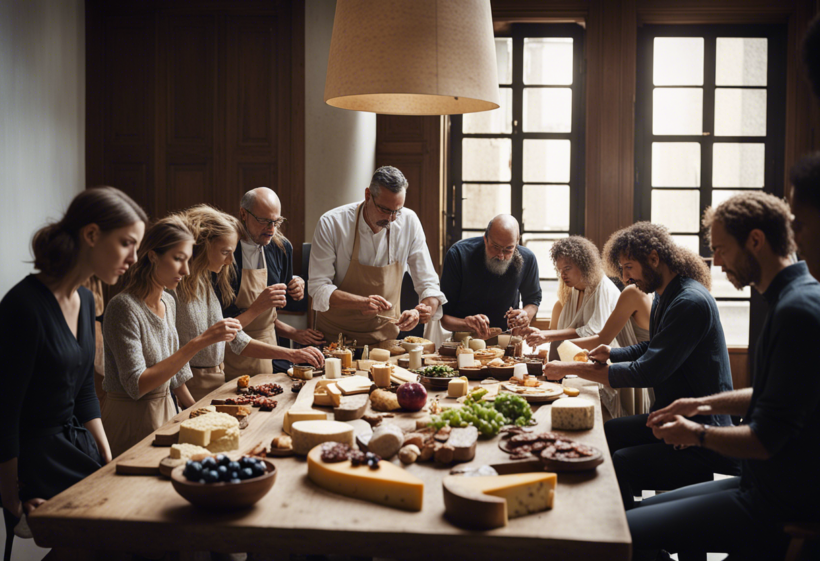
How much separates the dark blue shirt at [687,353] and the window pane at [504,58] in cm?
366

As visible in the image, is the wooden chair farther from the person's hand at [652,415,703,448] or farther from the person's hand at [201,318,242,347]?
the person's hand at [201,318,242,347]

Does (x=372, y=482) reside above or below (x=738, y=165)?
below

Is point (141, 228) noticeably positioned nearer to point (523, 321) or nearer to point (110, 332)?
point (110, 332)

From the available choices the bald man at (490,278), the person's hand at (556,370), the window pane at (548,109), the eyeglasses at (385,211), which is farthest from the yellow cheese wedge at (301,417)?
the window pane at (548,109)

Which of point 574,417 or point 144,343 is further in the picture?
point 144,343

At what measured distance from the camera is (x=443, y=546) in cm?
158

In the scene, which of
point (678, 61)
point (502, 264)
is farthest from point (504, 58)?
point (502, 264)

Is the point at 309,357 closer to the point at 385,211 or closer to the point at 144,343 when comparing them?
the point at 144,343

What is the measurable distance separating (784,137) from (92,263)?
5912 millimetres

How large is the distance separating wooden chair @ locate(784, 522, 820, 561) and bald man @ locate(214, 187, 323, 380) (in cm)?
252

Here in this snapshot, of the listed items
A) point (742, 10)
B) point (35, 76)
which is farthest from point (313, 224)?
point (742, 10)

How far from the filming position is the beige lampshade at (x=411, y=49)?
7.75 ft

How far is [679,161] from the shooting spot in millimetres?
6059

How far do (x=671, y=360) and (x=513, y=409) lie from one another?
84cm
